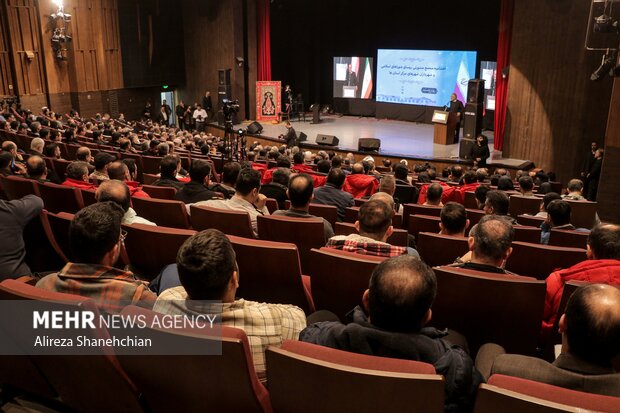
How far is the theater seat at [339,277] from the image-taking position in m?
2.55

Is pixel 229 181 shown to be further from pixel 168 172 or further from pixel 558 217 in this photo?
pixel 558 217

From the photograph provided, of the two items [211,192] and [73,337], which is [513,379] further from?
[211,192]

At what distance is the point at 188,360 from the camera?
5.61 ft

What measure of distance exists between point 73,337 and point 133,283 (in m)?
0.52

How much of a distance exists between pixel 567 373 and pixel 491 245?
1.14 meters

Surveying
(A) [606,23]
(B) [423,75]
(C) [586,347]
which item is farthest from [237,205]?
(B) [423,75]

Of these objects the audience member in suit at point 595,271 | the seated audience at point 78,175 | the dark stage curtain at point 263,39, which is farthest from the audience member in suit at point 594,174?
the dark stage curtain at point 263,39

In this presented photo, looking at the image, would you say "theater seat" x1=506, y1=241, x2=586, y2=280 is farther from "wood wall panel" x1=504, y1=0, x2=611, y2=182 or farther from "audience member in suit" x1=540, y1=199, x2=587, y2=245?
"wood wall panel" x1=504, y1=0, x2=611, y2=182

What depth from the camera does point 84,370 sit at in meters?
1.93

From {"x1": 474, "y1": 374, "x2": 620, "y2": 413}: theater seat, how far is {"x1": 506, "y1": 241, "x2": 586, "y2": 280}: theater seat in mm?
1913

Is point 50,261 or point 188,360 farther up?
point 188,360

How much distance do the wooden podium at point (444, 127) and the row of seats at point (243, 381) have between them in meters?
12.9

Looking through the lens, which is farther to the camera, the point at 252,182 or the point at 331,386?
the point at 252,182

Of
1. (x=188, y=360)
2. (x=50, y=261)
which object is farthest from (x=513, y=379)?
(x=50, y=261)
